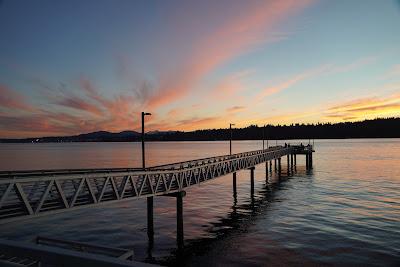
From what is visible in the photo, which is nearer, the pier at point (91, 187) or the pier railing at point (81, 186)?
the pier railing at point (81, 186)

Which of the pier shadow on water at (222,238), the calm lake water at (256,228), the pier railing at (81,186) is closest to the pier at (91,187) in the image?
the pier railing at (81,186)

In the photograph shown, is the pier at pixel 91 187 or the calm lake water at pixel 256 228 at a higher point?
the pier at pixel 91 187

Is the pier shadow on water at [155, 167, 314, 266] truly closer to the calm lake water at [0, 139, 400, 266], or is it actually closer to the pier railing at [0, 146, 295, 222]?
the calm lake water at [0, 139, 400, 266]

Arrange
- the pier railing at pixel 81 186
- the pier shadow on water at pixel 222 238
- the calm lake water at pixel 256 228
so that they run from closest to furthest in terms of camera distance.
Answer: the pier railing at pixel 81 186
the pier shadow on water at pixel 222 238
the calm lake water at pixel 256 228

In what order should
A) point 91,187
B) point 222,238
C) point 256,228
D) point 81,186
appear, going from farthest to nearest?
1. point 256,228
2. point 222,238
3. point 91,187
4. point 81,186

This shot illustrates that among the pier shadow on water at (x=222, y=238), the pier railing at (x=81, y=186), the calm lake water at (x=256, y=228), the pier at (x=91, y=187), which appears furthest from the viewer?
the calm lake water at (x=256, y=228)

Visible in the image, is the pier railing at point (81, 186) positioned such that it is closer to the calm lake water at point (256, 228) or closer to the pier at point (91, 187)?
the pier at point (91, 187)

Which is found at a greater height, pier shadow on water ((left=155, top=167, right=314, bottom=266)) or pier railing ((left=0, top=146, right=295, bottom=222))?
pier railing ((left=0, top=146, right=295, bottom=222))

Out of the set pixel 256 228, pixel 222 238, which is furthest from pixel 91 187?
pixel 256 228

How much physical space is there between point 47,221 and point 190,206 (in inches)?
576

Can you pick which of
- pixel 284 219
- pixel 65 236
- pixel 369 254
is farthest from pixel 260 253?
pixel 65 236

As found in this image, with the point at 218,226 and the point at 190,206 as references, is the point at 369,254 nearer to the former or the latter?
the point at 218,226

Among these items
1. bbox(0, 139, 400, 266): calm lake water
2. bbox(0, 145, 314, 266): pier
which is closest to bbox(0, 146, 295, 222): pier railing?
bbox(0, 145, 314, 266): pier

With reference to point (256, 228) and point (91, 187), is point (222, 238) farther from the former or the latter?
point (91, 187)
